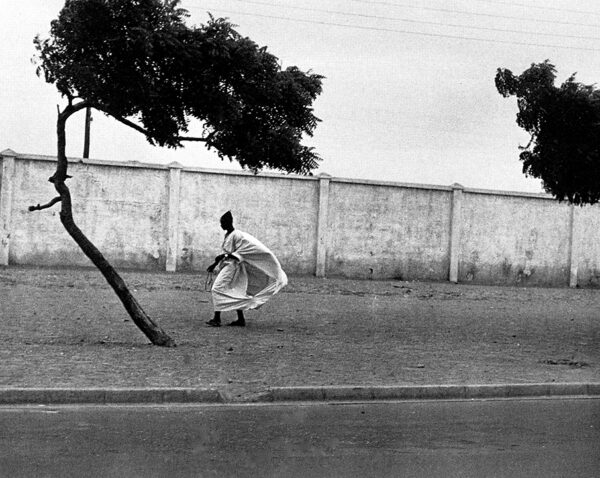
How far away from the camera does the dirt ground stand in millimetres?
9039

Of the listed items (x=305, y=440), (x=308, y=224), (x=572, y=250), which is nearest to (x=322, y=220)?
(x=308, y=224)

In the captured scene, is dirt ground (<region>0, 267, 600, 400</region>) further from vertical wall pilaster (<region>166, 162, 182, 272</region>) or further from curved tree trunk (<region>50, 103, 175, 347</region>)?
vertical wall pilaster (<region>166, 162, 182, 272</region>)

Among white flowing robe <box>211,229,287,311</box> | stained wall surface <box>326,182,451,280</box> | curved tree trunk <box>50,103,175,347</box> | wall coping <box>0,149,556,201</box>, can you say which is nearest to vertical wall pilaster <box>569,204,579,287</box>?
wall coping <box>0,149,556,201</box>

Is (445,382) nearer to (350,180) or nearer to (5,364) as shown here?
(5,364)

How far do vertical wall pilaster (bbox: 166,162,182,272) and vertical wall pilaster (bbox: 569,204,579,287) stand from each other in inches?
467

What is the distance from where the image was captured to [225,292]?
1334cm

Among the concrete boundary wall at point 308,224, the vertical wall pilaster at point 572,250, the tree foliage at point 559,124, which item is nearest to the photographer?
the tree foliage at point 559,124

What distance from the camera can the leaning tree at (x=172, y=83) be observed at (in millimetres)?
9977

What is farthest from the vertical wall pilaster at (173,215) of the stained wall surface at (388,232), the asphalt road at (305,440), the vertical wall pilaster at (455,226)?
the asphalt road at (305,440)

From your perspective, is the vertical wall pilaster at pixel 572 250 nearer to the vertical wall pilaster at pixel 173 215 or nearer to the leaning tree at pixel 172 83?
the vertical wall pilaster at pixel 173 215

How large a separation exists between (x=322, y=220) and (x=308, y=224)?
1.31 feet

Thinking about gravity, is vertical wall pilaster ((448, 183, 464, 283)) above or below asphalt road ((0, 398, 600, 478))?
above

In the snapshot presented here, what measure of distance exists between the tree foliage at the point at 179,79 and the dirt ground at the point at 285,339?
2614 mm

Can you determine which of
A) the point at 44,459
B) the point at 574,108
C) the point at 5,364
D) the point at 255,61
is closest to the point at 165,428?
the point at 44,459
